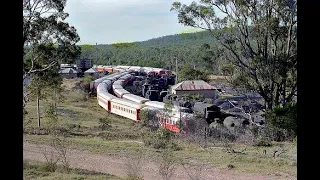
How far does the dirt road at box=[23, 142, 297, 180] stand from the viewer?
588cm

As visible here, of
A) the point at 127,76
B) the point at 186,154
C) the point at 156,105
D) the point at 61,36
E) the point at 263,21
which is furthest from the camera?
the point at 127,76

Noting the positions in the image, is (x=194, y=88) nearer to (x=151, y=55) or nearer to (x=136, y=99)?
(x=136, y=99)

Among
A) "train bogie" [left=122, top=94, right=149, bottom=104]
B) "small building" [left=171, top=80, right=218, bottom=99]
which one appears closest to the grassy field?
"train bogie" [left=122, top=94, right=149, bottom=104]

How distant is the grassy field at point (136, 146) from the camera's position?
6578 mm

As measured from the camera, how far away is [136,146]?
7953 mm

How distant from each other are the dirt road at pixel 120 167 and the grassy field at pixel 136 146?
0.72ft

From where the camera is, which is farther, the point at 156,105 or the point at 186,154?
the point at 156,105

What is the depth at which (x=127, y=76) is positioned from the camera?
20.8 meters

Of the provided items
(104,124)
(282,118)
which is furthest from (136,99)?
(282,118)

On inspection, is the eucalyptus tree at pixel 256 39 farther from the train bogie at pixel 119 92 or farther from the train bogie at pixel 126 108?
the train bogie at pixel 119 92

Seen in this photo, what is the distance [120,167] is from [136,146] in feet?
5.36
